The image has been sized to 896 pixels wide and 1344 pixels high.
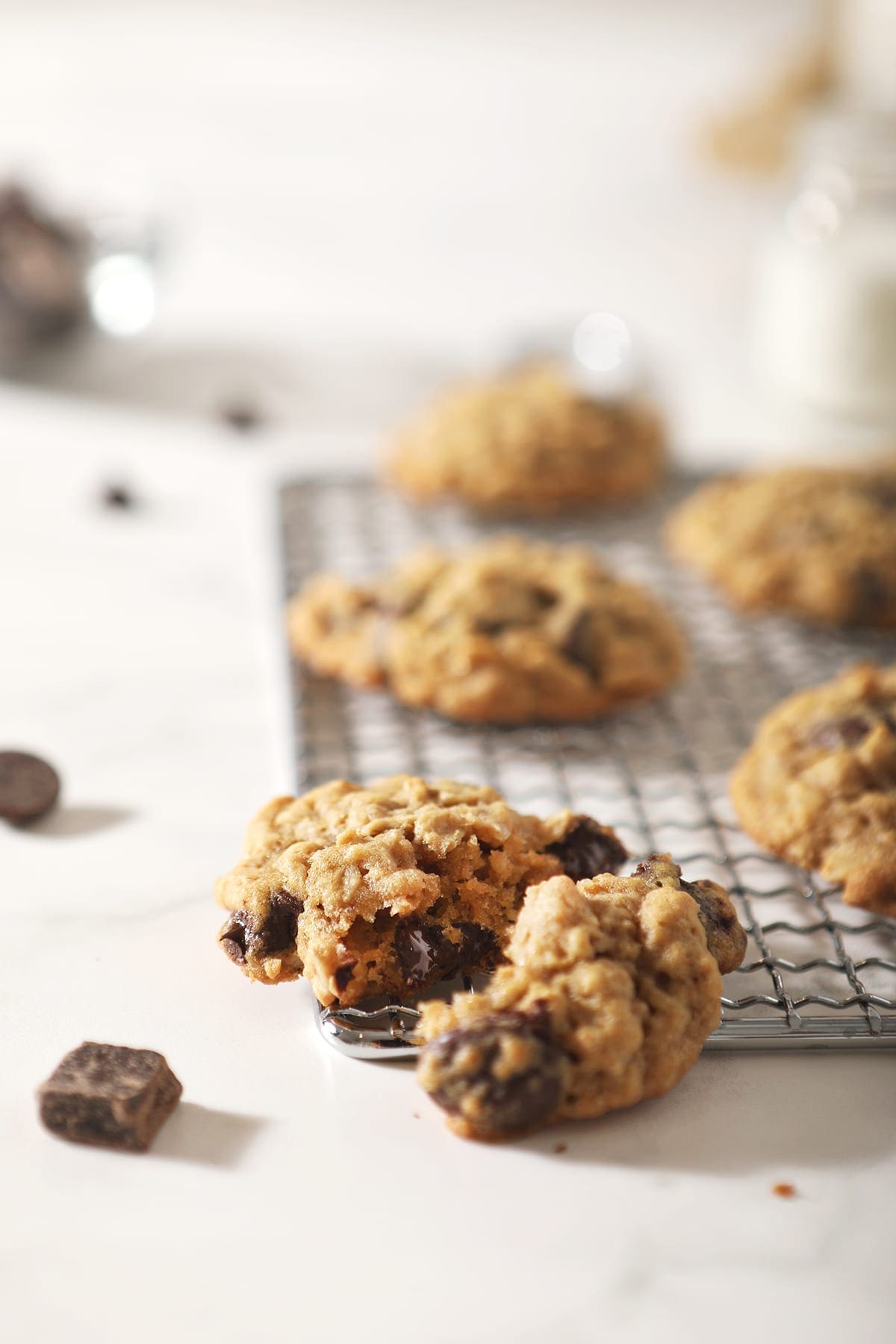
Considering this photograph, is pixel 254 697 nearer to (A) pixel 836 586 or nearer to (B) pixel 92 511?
(B) pixel 92 511

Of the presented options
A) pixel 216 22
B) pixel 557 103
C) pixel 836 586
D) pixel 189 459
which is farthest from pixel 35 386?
pixel 216 22

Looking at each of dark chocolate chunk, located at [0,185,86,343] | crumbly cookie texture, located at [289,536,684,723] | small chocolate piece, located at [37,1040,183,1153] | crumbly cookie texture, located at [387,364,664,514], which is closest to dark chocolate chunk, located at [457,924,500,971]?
small chocolate piece, located at [37,1040,183,1153]

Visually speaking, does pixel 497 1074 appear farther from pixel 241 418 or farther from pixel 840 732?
pixel 241 418

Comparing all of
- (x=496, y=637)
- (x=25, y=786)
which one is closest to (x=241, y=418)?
(x=496, y=637)

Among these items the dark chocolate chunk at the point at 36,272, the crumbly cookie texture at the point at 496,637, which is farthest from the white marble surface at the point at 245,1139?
the dark chocolate chunk at the point at 36,272

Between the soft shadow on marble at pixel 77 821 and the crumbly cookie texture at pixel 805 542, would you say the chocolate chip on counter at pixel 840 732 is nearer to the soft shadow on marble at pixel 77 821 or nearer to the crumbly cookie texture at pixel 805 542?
the crumbly cookie texture at pixel 805 542
